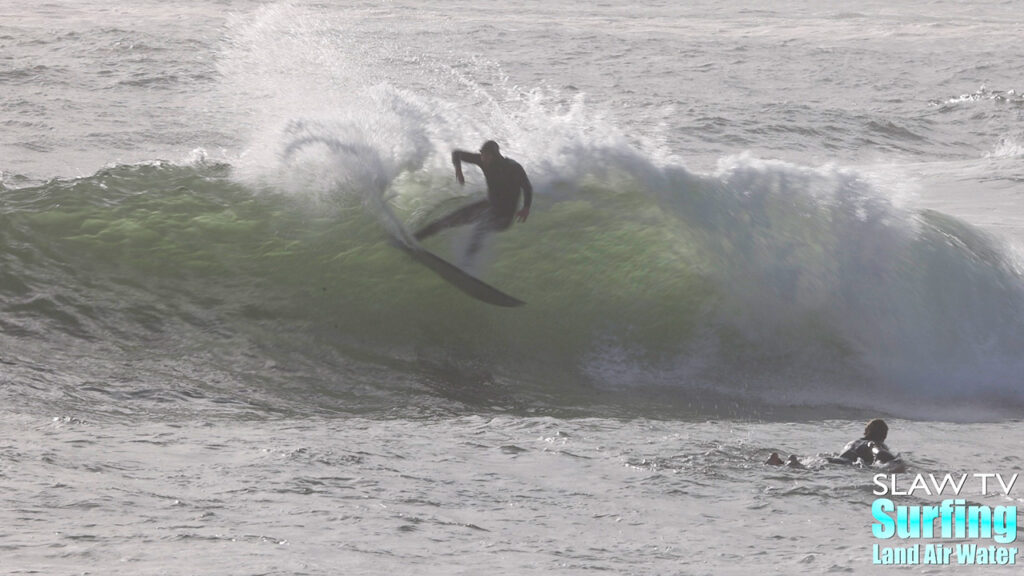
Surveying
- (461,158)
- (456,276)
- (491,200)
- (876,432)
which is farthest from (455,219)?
(876,432)

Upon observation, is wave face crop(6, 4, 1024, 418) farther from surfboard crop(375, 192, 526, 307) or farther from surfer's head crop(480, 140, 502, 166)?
surfer's head crop(480, 140, 502, 166)

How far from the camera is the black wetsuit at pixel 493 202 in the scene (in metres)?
9.21

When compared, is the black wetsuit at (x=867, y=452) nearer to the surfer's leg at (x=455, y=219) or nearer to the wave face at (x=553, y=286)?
the wave face at (x=553, y=286)

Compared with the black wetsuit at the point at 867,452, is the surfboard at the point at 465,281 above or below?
above

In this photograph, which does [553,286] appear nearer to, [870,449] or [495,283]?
[495,283]

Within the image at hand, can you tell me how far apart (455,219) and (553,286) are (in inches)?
37.6

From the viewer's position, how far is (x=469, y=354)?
8352mm

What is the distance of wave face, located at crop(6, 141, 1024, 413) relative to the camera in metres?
8.26

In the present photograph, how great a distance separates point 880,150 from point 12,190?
14.7 m

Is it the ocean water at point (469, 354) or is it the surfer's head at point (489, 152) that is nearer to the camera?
the ocean water at point (469, 354)

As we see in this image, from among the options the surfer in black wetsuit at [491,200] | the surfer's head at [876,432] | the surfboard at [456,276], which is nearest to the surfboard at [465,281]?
the surfboard at [456,276]

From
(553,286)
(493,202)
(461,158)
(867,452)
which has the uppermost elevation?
(461,158)

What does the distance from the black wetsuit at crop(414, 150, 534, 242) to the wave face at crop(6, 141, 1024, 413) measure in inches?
5.5

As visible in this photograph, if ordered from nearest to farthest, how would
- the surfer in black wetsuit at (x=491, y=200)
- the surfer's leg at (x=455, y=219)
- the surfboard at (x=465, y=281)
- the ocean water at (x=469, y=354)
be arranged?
the ocean water at (x=469, y=354) → the surfboard at (x=465, y=281) → the surfer in black wetsuit at (x=491, y=200) → the surfer's leg at (x=455, y=219)
